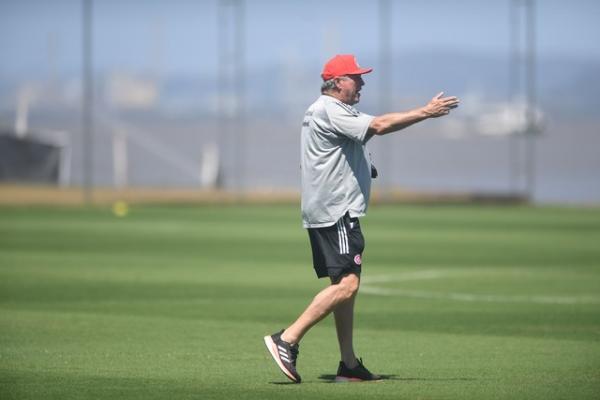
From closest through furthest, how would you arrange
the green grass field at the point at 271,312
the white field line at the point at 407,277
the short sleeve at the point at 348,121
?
the short sleeve at the point at 348,121 < the green grass field at the point at 271,312 < the white field line at the point at 407,277

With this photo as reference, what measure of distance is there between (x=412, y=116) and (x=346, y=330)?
68.0 inches

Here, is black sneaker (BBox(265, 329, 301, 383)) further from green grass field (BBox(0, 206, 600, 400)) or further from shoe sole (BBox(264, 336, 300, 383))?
green grass field (BBox(0, 206, 600, 400))

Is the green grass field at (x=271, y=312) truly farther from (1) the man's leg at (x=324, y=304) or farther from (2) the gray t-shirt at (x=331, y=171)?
(2) the gray t-shirt at (x=331, y=171)

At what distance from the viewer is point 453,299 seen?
58.0ft

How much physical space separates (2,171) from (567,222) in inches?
954

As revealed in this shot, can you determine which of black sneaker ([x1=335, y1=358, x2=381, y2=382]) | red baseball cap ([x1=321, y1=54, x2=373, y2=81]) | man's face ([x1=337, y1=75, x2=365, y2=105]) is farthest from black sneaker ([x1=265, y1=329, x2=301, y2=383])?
red baseball cap ([x1=321, y1=54, x2=373, y2=81])

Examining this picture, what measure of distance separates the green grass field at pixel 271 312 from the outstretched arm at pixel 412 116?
5.89ft

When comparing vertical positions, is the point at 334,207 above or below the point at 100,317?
above

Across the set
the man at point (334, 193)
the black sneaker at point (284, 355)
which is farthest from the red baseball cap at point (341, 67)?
the black sneaker at point (284, 355)

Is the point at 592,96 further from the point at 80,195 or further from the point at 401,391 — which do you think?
the point at 401,391

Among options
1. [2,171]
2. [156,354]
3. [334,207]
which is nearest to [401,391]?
[334,207]

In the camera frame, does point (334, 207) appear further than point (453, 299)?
No

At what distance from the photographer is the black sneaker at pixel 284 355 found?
10.9 metres

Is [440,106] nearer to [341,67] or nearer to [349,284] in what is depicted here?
[341,67]
